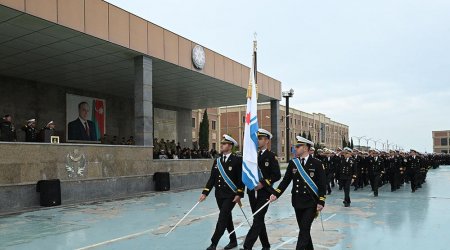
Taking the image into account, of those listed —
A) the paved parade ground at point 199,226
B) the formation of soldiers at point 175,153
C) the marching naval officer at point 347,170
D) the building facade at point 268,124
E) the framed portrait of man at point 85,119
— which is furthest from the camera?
the building facade at point 268,124

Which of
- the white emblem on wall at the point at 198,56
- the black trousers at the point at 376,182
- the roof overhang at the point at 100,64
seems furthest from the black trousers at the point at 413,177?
the white emblem on wall at the point at 198,56

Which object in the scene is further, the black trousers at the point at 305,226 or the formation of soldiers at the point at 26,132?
the formation of soldiers at the point at 26,132

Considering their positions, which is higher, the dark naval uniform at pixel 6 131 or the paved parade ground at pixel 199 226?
the dark naval uniform at pixel 6 131

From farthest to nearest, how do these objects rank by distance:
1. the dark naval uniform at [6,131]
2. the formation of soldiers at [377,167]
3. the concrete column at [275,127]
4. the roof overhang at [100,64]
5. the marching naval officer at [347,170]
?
1. the concrete column at [275,127]
2. the formation of soldiers at [377,167]
3. the roof overhang at [100,64]
4. the marching naval officer at [347,170]
5. the dark naval uniform at [6,131]

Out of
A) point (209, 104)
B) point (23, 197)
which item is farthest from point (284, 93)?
point (23, 197)

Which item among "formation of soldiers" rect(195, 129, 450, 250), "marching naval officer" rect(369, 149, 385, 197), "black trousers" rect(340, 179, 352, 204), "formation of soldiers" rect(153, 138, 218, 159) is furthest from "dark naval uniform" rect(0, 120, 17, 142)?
"marching naval officer" rect(369, 149, 385, 197)

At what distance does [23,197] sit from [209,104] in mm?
23232

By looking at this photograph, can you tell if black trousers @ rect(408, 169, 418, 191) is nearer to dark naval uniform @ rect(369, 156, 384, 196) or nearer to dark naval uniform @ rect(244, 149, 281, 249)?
dark naval uniform @ rect(369, 156, 384, 196)

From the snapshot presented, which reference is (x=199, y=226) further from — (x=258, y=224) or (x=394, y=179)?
(x=394, y=179)

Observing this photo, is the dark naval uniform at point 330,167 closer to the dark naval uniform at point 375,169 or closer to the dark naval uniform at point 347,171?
the dark naval uniform at point 375,169

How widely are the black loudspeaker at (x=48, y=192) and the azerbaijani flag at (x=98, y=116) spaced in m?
14.0

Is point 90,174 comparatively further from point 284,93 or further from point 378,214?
point 284,93

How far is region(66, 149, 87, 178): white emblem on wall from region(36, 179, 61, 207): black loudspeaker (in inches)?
47.1

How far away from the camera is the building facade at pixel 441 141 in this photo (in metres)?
149
